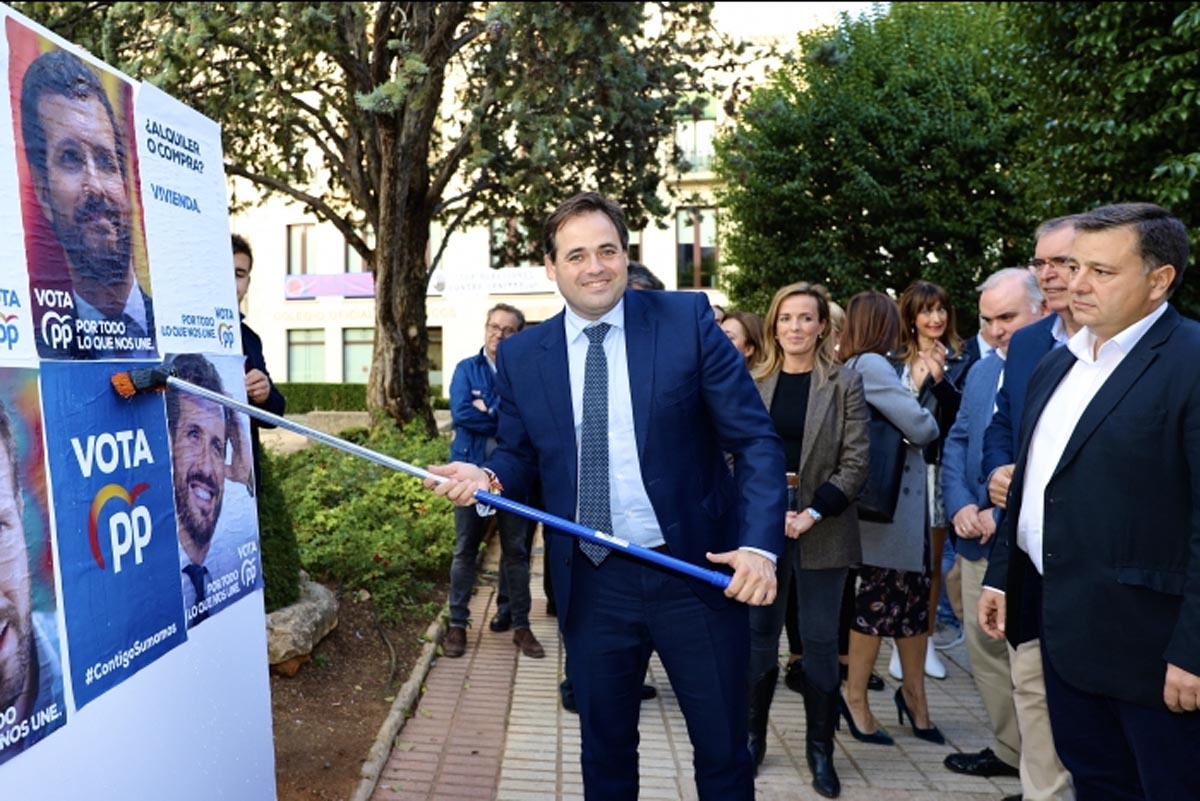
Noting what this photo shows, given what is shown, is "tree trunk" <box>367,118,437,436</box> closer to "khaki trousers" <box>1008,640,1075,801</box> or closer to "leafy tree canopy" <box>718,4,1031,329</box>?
"leafy tree canopy" <box>718,4,1031,329</box>

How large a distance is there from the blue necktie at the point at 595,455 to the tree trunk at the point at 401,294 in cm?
1047

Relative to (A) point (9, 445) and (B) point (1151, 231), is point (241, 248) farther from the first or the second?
(B) point (1151, 231)

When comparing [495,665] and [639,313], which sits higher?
[639,313]

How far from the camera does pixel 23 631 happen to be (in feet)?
6.09

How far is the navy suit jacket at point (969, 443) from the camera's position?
4.22 meters

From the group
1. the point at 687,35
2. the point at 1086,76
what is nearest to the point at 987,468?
the point at 1086,76

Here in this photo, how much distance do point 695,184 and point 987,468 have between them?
1246 inches

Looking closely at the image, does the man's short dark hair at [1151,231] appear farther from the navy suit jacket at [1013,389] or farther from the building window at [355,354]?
the building window at [355,354]

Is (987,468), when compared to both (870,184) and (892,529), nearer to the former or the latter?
(892,529)

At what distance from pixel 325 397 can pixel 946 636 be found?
1183 inches

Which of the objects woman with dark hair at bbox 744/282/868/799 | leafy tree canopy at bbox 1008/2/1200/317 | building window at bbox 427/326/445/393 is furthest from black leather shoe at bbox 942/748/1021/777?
building window at bbox 427/326/445/393

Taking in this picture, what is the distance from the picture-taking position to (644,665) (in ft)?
9.41

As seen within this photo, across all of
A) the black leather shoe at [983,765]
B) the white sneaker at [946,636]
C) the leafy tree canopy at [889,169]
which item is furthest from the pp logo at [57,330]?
the leafy tree canopy at [889,169]

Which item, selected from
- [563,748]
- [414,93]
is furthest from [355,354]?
[563,748]
